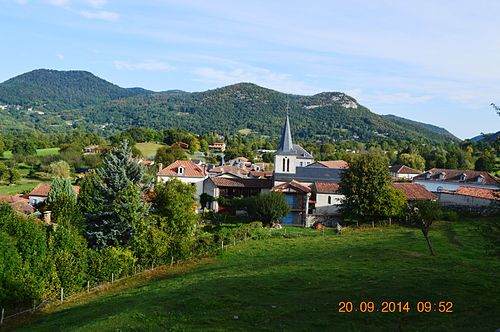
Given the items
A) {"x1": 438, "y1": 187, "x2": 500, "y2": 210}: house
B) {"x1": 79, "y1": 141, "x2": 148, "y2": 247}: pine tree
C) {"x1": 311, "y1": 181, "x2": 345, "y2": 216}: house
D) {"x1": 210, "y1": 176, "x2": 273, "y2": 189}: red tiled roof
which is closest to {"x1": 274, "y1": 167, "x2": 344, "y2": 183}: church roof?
{"x1": 210, "y1": 176, "x2": 273, "y2": 189}: red tiled roof

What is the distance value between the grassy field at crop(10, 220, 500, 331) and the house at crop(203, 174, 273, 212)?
24.9 metres

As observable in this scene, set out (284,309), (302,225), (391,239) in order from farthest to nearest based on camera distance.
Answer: (302,225), (391,239), (284,309)

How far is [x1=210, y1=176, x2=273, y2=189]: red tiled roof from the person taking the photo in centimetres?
5791

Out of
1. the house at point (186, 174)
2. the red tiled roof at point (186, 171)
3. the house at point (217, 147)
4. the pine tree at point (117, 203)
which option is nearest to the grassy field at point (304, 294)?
the pine tree at point (117, 203)

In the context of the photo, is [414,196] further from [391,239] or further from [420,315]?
[420,315]

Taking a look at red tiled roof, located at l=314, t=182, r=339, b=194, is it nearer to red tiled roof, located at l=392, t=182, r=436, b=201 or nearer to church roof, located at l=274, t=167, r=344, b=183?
church roof, located at l=274, t=167, r=344, b=183

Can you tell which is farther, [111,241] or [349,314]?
[111,241]

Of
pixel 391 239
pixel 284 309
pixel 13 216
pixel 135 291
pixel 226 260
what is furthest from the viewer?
pixel 391 239

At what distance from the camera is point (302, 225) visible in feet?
165

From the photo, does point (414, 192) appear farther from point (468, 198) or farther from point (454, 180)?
point (454, 180)

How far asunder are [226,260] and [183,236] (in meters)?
A: 3.72

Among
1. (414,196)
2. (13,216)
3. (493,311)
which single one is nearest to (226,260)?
(13,216)

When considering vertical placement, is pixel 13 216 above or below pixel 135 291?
above

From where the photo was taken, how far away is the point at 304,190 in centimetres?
5250
